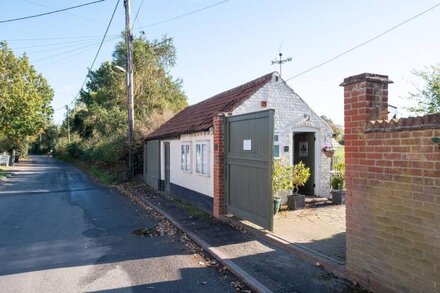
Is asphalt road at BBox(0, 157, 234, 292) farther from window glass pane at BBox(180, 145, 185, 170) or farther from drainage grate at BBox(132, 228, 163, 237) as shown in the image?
window glass pane at BBox(180, 145, 185, 170)

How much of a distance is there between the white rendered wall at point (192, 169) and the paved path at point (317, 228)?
2.27 meters

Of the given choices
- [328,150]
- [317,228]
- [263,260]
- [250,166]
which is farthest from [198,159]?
[263,260]

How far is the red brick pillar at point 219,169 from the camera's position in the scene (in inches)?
360

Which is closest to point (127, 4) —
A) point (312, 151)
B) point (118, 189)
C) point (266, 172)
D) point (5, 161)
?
point (118, 189)

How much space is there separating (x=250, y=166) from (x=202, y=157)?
3.42 meters

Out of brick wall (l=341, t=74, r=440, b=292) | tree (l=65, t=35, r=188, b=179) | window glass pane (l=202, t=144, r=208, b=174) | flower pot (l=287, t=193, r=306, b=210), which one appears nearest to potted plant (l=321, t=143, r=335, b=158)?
flower pot (l=287, t=193, r=306, b=210)

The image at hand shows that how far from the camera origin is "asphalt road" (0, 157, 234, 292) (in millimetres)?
5207

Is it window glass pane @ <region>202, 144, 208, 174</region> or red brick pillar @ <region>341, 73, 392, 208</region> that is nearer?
red brick pillar @ <region>341, 73, 392, 208</region>

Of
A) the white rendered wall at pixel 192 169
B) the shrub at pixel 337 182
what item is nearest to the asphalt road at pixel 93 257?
the white rendered wall at pixel 192 169

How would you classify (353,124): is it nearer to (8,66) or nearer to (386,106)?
(386,106)

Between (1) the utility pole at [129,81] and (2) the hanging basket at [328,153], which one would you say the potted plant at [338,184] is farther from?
(1) the utility pole at [129,81]

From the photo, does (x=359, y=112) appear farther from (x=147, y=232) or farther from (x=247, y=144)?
(x=147, y=232)

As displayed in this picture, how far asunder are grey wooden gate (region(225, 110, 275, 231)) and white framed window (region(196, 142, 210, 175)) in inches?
62.9

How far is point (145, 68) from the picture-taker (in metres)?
33.6
